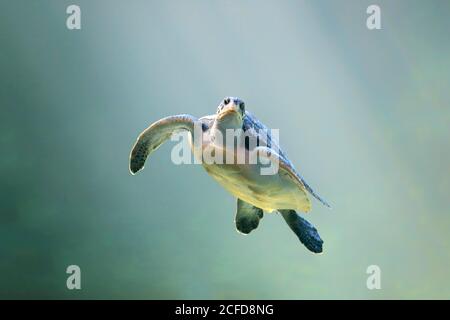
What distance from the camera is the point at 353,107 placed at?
15.3 metres

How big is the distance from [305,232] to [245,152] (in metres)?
1.56

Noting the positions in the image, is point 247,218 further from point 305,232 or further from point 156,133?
point 156,133

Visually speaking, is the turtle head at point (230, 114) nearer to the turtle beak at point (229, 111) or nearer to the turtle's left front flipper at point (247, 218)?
the turtle beak at point (229, 111)

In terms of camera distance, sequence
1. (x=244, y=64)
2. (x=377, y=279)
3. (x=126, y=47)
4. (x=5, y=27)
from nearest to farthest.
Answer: (x=5, y=27) < (x=377, y=279) < (x=126, y=47) < (x=244, y=64)

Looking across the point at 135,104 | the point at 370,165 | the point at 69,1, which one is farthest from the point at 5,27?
the point at 370,165

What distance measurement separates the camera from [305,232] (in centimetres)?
442

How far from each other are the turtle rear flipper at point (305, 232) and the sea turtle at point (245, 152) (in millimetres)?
39

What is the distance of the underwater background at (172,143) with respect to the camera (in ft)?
39.3

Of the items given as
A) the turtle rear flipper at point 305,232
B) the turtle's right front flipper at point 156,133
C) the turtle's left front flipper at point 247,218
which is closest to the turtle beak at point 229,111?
the turtle's right front flipper at point 156,133

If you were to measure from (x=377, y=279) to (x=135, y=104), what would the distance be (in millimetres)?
10781

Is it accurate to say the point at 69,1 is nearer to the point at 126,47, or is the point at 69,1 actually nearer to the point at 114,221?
the point at 126,47

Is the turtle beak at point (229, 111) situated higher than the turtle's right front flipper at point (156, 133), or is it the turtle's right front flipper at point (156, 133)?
the turtle's right front flipper at point (156, 133)

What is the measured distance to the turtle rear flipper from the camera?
437 centimetres

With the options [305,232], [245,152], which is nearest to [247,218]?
[305,232]
